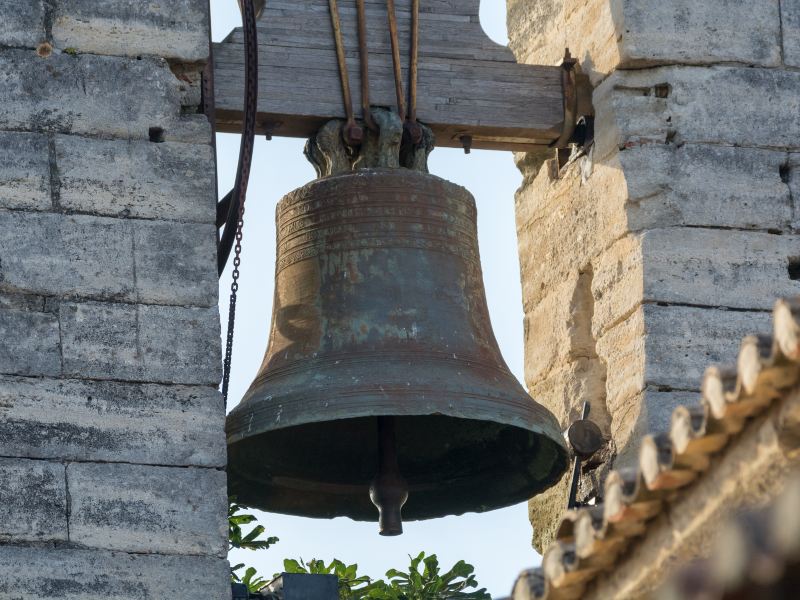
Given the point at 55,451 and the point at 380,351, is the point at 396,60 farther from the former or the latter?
the point at 55,451

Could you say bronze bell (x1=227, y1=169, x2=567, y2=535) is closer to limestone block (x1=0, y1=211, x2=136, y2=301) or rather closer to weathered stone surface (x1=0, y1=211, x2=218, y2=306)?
weathered stone surface (x1=0, y1=211, x2=218, y2=306)

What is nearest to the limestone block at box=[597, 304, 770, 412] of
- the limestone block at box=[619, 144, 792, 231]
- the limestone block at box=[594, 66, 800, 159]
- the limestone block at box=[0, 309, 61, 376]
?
the limestone block at box=[619, 144, 792, 231]

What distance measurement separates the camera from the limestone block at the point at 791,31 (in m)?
6.65

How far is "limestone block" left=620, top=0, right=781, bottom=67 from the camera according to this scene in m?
6.53

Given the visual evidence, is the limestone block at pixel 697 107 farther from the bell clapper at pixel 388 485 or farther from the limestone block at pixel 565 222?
the bell clapper at pixel 388 485

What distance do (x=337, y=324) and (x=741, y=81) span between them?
160 centimetres

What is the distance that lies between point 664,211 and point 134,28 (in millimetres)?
1647

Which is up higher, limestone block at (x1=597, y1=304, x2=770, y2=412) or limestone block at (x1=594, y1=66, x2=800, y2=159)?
limestone block at (x1=594, y1=66, x2=800, y2=159)

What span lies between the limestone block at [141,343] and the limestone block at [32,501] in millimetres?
292

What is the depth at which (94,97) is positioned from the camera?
600cm

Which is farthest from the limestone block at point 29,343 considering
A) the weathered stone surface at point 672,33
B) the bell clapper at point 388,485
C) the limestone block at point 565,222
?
the weathered stone surface at point 672,33

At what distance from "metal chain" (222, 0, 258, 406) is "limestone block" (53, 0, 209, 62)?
127 mm

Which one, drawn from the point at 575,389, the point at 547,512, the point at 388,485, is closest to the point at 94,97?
the point at 388,485

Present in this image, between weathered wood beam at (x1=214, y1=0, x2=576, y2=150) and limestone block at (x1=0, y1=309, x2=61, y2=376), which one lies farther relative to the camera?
weathered wood beam at (x1=214, y1=0, x2=576, y2=150)
